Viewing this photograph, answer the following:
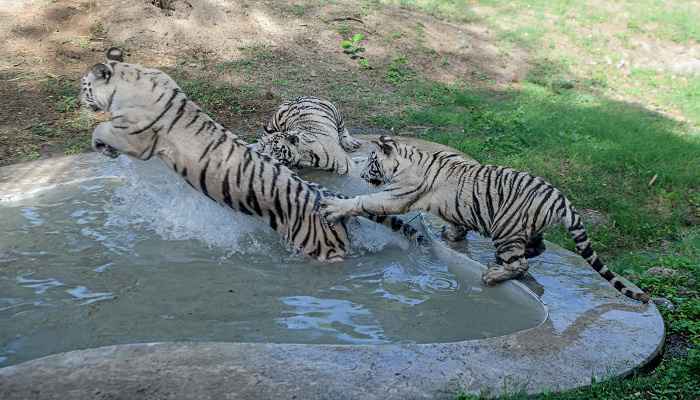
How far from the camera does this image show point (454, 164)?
4.94 meters

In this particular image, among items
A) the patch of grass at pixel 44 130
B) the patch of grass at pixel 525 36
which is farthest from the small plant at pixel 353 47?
the patch of grass at pixel 44 130

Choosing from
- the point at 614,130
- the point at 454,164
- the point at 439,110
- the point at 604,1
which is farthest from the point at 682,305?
the point at 604,1

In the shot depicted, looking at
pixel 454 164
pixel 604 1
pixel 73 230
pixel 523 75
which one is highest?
pixel 604 1

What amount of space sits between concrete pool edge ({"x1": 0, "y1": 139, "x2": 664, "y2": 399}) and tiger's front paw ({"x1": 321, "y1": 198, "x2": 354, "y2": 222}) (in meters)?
1.54

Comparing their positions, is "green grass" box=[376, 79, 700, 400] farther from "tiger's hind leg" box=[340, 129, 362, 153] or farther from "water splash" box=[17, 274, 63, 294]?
"water splash" box=[17, 274, 63, 294]

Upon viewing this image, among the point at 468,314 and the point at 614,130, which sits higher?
the point at 614,130

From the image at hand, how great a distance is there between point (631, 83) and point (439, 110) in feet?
12.1

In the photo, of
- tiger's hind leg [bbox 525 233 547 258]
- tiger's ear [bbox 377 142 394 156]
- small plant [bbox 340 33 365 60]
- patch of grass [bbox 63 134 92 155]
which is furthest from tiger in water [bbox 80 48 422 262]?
small plant [bbox 340 33 365 60]

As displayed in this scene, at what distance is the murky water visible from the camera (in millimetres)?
3912

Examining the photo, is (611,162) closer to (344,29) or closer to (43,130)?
(344,29)

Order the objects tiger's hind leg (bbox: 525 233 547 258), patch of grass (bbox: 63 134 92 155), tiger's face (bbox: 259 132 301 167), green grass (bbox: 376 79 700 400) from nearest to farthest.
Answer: green grass (bbox: 376 79 700 400) < tiger's hind leg (bbox: 525 233 547 258) < tiger's face (bbox: 259 132 301 167) < patch of grass (bbox: 63 134 92 155)

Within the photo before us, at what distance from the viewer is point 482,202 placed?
475 centimetres

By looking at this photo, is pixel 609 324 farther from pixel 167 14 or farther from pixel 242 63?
pixel 167 14

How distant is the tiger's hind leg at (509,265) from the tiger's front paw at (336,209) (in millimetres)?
1044
